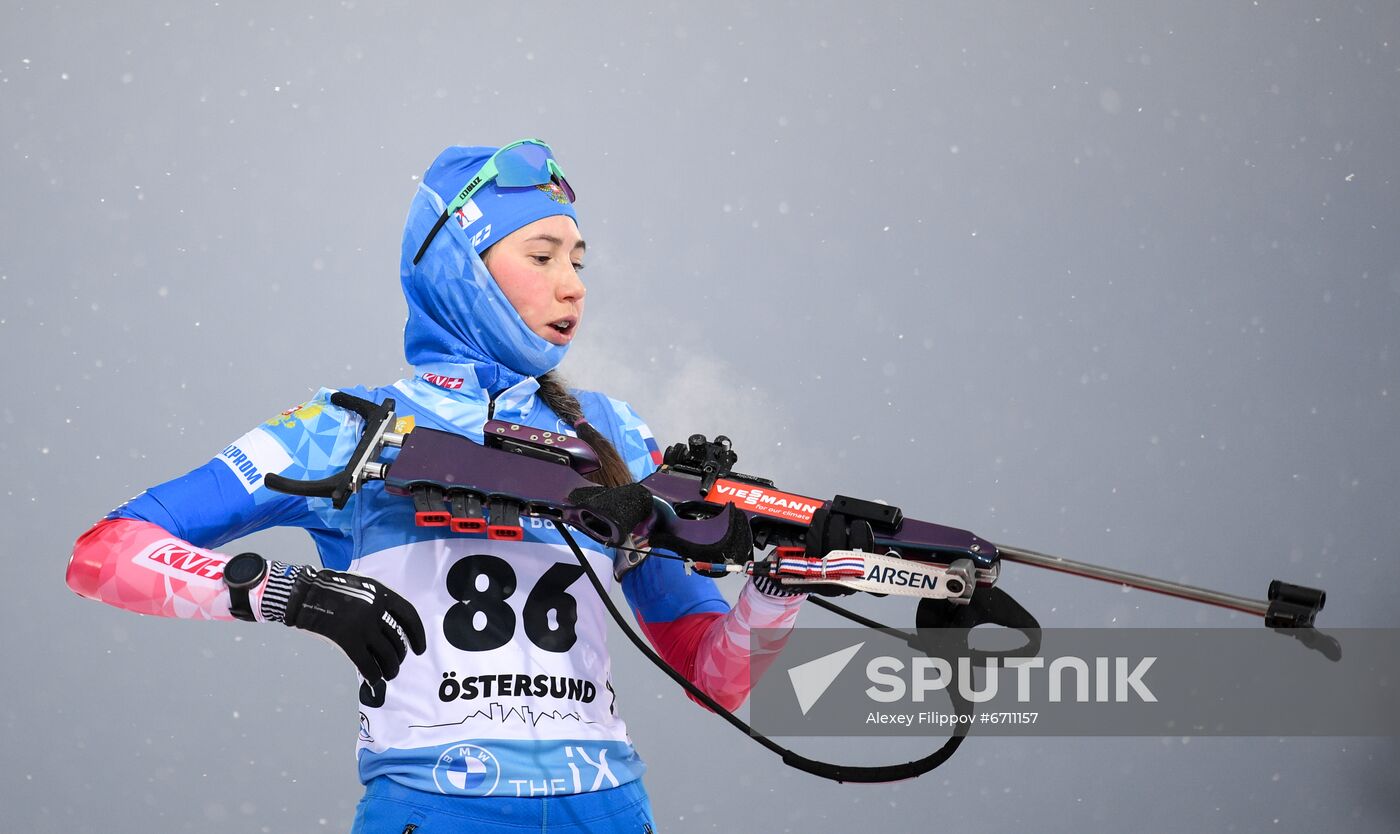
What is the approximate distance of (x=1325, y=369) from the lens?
3.53 meters

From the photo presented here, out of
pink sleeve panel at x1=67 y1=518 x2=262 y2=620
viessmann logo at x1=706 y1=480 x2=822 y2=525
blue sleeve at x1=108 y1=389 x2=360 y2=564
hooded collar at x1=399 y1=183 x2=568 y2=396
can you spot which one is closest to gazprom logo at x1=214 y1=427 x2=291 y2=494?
blue sleeve at x1=108 y1=389 x2=360 y2=564

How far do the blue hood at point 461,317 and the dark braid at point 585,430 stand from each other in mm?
33

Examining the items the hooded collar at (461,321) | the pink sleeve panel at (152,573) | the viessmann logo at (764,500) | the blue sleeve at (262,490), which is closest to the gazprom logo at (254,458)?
the blue sleeve at (262,490)

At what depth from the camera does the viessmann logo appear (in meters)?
1.42

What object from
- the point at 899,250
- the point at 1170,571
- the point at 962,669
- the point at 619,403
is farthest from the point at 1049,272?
the point at 962,669

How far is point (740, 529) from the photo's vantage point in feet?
4.59

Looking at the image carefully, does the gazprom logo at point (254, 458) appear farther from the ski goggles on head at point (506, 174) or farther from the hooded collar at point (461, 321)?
the ski goggles on head at point (506, 174)

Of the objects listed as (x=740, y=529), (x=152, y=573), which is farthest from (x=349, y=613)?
(x=740, y=529)

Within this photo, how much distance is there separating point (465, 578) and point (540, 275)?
1.36ft

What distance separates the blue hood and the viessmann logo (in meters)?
0.37

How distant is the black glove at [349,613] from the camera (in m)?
1.31

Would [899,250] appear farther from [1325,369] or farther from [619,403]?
[619,403]

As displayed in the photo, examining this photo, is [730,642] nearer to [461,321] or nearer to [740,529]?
[740,529]

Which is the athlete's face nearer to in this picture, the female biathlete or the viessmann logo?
the female biathlete
